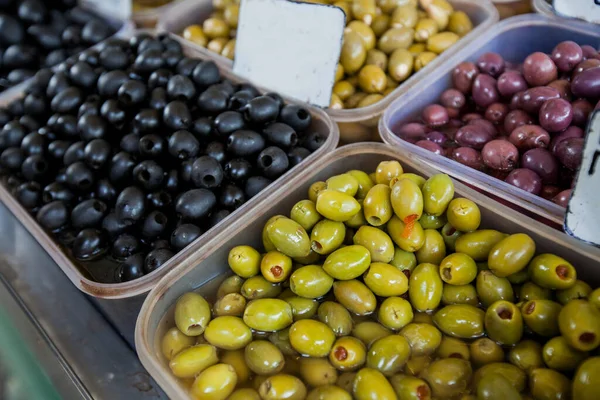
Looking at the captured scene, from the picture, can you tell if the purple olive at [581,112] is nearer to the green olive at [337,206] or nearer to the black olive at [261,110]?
the green olive at [337,206]

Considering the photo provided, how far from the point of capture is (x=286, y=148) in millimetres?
1656

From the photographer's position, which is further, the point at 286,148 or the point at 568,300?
the point at 286,148

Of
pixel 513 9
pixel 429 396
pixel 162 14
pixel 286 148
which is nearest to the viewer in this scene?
pixel 429 396

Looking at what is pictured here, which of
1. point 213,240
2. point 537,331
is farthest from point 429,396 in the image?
point 213,240

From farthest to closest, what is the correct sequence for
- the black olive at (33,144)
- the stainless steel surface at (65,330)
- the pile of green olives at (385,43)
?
the pile of green olives at (385,43) < the black olive at (33,144) < the stainless steel surface at (65,330)

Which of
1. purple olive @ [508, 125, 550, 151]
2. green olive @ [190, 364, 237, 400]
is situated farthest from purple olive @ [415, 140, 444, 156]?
green olive @ [190, 364, 237, 400]

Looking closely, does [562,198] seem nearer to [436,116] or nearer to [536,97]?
[536,97]

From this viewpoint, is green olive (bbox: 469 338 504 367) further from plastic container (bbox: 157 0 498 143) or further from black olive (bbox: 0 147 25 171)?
black olive (bbox: 0 147 25 171)

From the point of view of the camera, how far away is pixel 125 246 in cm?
151

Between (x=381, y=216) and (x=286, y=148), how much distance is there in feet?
1.58

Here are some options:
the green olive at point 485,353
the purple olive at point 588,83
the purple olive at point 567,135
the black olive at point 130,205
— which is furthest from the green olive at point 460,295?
the black olive at point 130,205

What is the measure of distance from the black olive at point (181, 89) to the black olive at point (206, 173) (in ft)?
1.14

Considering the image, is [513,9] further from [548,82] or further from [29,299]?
[29,299]

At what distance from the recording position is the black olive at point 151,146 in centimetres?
164
